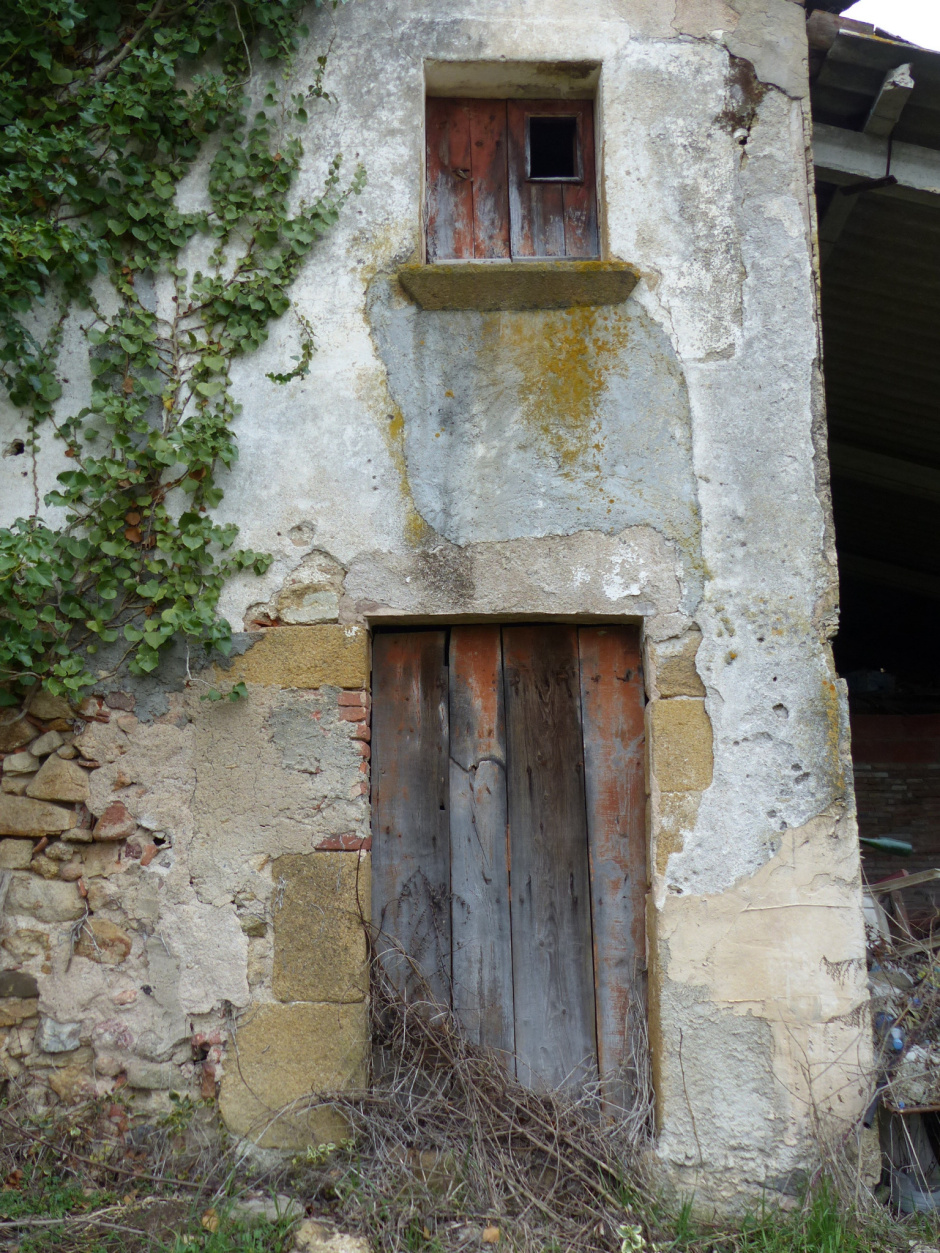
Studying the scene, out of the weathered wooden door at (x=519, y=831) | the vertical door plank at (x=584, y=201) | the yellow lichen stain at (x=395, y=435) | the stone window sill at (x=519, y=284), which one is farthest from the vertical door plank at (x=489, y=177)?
the weathered wooden door at (x=519, y=831)

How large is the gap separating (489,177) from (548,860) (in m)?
2.62

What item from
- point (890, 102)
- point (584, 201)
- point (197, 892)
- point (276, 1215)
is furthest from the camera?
point (584, 201)

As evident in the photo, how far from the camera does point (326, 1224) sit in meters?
2.67

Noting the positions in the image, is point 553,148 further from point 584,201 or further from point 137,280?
point 137,280

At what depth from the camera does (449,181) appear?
11.7 feet

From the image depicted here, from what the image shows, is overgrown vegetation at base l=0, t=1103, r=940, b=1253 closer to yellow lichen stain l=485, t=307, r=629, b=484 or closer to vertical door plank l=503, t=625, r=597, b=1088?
vertical door plank l=503, t=625, r=597, b=1088

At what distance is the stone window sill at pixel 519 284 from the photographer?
3.17m

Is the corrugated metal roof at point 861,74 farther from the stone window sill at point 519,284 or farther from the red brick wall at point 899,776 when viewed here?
the red brick wall at point 899,776

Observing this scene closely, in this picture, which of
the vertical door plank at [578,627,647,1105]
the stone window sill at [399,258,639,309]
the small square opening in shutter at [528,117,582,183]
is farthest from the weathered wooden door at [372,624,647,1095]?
the small square opening in shutter at [528,117,582,183]

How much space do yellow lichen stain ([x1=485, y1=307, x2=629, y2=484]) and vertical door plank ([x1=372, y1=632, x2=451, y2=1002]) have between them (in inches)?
31.7

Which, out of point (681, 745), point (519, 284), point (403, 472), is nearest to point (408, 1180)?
point (681, 745)

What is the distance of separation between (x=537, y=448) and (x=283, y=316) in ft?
3.36

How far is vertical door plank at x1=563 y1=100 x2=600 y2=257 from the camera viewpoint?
3527 mm

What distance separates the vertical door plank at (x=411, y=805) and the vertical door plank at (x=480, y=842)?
0.04 m
